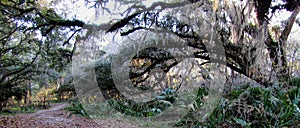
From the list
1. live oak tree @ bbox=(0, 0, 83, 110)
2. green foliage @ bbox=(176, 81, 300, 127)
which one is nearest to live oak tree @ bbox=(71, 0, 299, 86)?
green foliage @ bbox=(176, 81, 300, 127)

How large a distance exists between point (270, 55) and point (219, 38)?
143 cm

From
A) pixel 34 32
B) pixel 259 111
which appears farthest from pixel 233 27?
pixel 34 32

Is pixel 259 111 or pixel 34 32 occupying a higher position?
pixel 34 32

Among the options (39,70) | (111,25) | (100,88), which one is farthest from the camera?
(39,70)

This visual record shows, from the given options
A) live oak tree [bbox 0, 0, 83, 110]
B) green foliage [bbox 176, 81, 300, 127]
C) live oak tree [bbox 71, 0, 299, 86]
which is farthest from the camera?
live oak tree [bbox 0, 0, 83, 110]

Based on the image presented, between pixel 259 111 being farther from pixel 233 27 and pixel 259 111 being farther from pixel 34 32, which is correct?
pixel 34 32

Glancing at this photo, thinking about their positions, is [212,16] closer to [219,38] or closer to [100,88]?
[219,38]

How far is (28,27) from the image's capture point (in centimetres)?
672

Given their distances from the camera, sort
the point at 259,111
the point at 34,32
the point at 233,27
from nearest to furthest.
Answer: the point at 259,111
the point at 233,27
the point at 34,32

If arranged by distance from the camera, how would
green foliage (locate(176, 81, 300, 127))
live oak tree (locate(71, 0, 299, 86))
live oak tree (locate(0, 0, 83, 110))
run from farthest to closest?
1. live oak tree (locate(0, 0, 83, 110))
2. live oak tree (locate(71, 0, 299, 86))
3. green foliage (locate(176, 81, 300, 127))

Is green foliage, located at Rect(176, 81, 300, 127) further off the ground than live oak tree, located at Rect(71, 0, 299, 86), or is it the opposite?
live oak tree, located at Rect(71, 0, 299, 86)

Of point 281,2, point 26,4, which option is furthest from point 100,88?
point 281,2

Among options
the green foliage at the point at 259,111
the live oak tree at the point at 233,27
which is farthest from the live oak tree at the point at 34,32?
the green foliage at the point at 259,111

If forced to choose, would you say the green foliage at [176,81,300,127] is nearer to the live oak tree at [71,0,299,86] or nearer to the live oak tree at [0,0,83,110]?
the live oak tree at [71,0,299,86]
